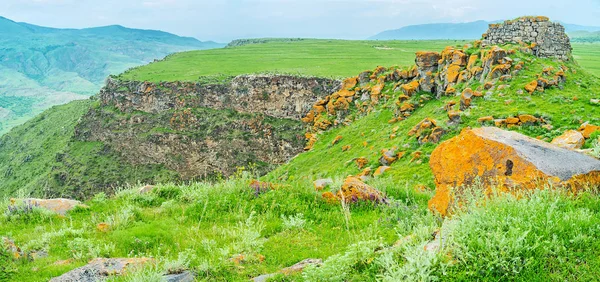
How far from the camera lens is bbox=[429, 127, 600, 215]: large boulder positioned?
6.75 m

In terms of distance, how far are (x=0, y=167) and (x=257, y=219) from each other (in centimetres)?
11209

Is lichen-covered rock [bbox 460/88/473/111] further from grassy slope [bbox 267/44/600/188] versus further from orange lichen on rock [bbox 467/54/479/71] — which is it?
orange lichen on rock [bbox 467/54/479/71]

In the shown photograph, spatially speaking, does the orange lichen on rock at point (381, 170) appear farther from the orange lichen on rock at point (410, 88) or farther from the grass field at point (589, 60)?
the grass field at point (589, 60)

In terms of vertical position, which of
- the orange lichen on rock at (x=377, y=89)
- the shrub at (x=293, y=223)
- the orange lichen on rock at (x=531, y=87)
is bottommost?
the shrub at (x=293, y=223)

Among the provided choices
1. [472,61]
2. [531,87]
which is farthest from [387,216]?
[472,61]

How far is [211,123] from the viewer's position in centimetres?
6197

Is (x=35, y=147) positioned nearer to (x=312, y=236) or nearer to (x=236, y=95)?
(x=236, y=95)

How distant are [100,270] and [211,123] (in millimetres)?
57035

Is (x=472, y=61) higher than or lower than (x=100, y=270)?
higher

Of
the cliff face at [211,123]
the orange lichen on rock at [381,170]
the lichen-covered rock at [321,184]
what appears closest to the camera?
the lichen-covered rock at [321,184]

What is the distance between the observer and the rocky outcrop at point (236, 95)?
185 ft

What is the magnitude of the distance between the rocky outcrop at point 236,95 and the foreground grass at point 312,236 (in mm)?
43613

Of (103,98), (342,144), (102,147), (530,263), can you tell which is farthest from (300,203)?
(103,98)

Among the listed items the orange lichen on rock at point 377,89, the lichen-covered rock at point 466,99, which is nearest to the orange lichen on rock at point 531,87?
the lichen-covered rock at point 466,99
